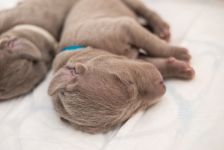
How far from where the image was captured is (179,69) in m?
1.75

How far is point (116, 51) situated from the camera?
1863 mm

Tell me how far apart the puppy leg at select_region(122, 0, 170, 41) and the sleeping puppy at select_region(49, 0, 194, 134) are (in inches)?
0.5

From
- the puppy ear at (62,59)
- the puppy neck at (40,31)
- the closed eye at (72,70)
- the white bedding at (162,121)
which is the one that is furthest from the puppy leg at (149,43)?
the puppy neck at (40,31)

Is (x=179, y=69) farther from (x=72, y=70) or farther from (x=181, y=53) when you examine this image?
(x=72, y=70)

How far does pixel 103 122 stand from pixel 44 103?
0.46 m

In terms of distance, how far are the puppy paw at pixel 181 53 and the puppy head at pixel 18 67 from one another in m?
0.75

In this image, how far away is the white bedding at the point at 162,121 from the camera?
1.45 metres

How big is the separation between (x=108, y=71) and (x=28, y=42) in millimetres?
738

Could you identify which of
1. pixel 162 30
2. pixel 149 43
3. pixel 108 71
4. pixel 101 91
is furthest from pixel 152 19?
pixel 101 91

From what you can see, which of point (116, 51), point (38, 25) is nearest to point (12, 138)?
point (116, 51)

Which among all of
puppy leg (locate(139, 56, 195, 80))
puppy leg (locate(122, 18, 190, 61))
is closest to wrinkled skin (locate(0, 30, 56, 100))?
puppy leg (locate(122, 18, 190, 61))

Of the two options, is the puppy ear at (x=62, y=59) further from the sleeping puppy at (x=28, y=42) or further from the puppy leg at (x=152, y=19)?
the puppy leg at (x=152, y=19)

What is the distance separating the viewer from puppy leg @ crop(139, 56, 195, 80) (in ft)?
5.70

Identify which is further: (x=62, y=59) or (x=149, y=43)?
(x=149, y=43)
